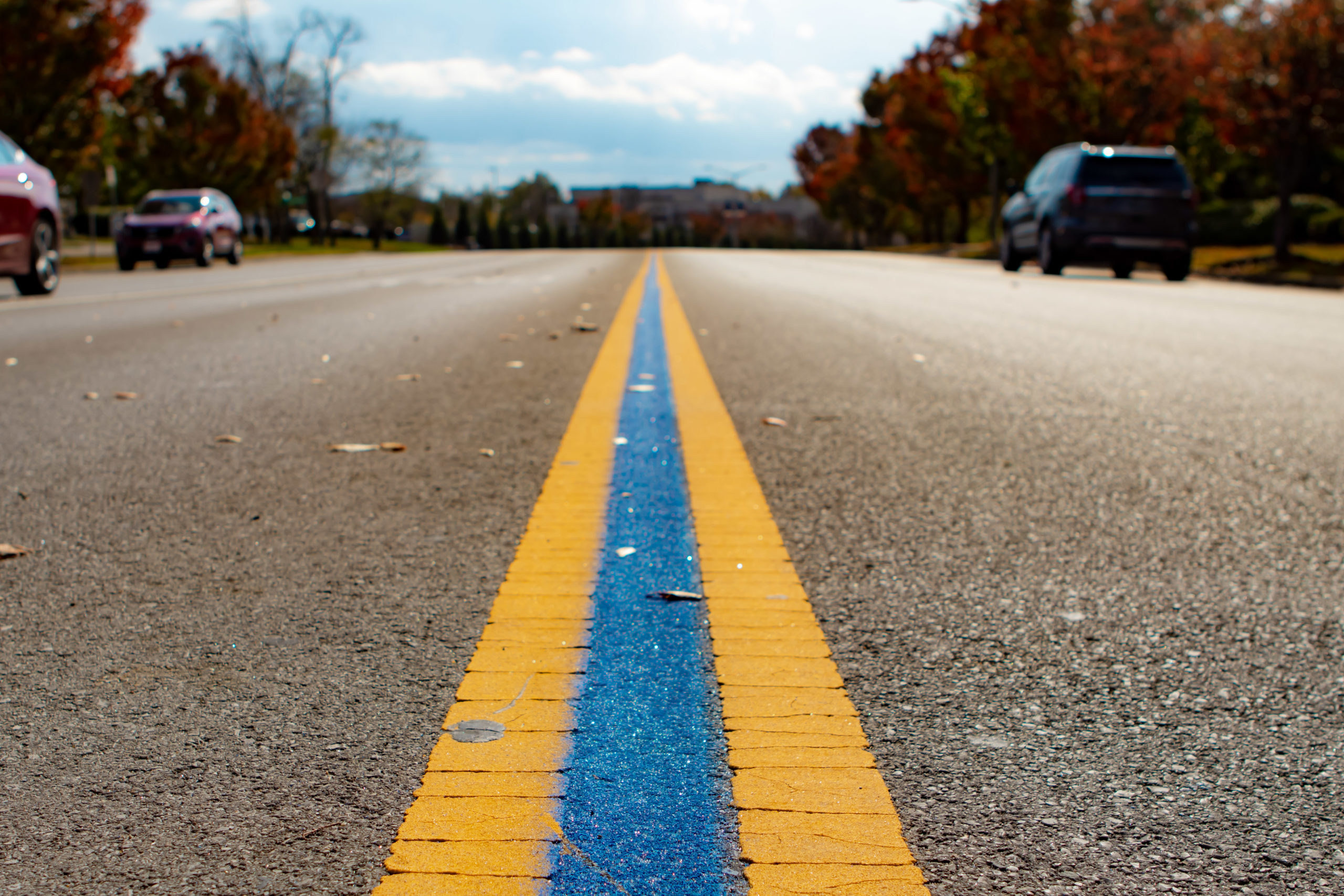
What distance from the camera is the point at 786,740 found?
1.59m

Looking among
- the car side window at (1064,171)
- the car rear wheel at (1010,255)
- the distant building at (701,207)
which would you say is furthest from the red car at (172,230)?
the distant building at (701,207)

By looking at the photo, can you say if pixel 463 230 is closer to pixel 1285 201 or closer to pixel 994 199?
pixel 994 199

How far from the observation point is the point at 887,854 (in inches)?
51.8

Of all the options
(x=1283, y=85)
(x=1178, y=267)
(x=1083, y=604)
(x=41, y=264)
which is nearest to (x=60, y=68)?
(x=41, y=264)

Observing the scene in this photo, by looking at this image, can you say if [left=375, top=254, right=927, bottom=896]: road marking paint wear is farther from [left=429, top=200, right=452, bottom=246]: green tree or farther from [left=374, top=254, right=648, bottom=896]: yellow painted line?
[left=429, top=200, right=452, bottom=246]: green tree

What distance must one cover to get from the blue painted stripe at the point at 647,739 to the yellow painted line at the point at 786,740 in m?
0.04

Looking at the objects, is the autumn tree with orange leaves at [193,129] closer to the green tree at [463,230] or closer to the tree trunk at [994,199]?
the tree trunk at [994,199]

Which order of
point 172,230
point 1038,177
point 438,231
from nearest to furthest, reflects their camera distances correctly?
point 1038,177, point 172,230, point 438,231

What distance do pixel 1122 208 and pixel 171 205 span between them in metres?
18.0

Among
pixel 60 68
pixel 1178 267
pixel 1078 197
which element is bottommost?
pixel 1178 267

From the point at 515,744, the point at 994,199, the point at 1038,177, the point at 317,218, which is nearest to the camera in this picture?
the point at 515,744

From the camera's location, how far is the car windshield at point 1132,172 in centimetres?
1716

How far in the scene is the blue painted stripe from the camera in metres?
1.27

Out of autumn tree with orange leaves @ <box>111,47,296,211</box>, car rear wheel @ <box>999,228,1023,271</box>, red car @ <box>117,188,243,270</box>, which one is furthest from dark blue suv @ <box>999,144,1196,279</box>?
autumn tree with orange leaves @ <box>111,47,296,211</box>
